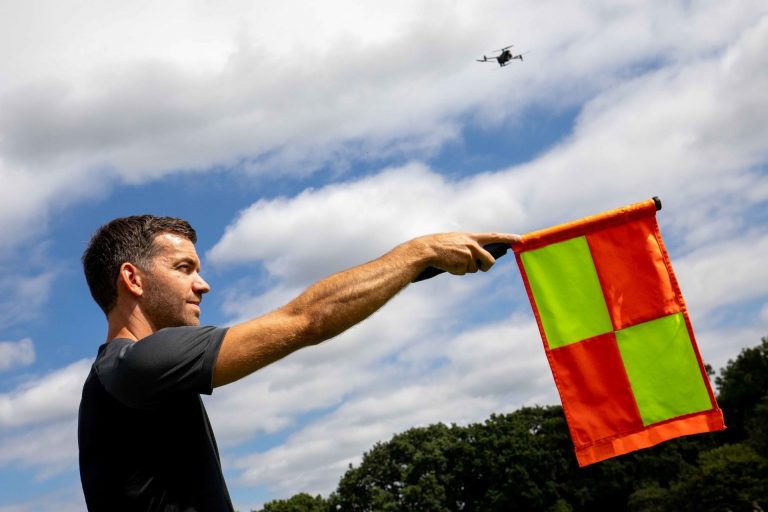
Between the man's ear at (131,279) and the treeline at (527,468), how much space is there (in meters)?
62.7

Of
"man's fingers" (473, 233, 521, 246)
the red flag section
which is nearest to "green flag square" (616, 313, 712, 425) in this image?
the red flag section

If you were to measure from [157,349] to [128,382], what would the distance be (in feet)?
0.60

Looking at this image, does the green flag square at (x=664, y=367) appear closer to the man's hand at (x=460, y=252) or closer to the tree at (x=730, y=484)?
the man's hand at (x=460, y=252)

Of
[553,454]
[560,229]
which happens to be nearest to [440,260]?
[560,229]

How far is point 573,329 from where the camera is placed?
5121 millimetres

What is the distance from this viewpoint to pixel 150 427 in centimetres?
353

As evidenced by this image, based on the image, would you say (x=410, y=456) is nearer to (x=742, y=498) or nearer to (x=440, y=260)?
(x=742, y=498)

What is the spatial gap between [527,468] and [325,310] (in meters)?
69.0

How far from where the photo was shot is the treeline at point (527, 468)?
2653 inches

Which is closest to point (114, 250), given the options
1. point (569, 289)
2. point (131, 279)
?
point (131, 279)

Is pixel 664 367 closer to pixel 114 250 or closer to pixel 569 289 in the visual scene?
pixel 569 289

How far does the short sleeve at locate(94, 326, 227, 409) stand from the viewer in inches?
133

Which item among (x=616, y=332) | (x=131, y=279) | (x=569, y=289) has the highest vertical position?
(x=131, y=279)

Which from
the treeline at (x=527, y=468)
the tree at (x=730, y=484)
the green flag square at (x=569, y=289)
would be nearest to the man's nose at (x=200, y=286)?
the green flag square at (x=569, y=289)
